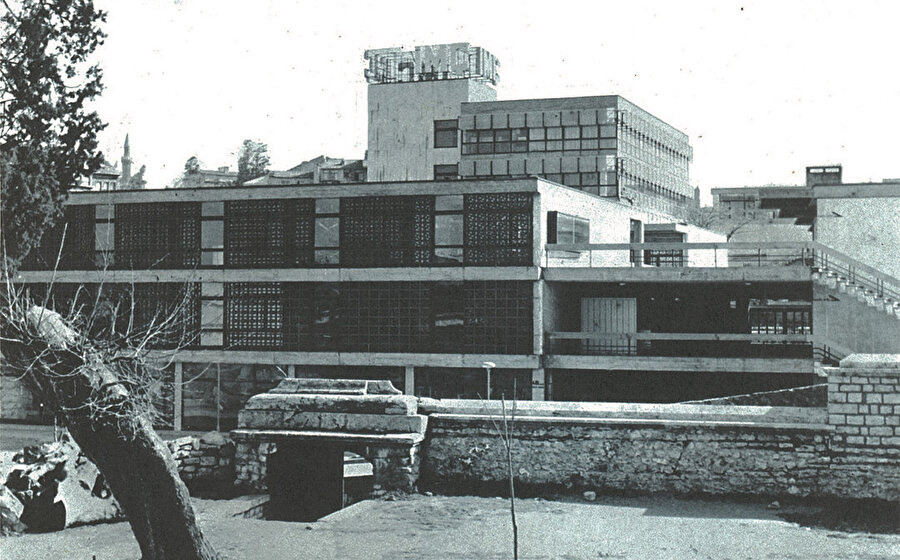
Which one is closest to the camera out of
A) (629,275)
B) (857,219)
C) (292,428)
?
(292,428)

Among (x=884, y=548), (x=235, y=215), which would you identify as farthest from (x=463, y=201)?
(x=884, y=548)

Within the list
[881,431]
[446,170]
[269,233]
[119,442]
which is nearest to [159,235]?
[269,233]

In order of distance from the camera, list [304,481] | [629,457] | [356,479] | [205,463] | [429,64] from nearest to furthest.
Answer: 1. [629,457]
2. [205,463]
3. [304,481]
4. [356,479]
5. [429,64]

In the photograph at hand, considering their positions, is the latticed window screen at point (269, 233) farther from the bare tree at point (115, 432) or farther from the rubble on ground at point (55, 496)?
the bare tree at point (115, 432)

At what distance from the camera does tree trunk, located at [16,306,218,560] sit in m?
13.1

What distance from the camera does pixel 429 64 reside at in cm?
5400

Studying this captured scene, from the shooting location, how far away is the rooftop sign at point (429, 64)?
175ft

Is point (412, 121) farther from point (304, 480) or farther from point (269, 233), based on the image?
point (304, 480)

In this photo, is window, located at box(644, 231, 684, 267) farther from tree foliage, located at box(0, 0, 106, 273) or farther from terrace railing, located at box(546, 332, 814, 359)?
tree foliage, located at box(0, 0, 106, 273)

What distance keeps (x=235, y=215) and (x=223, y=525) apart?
15626mm

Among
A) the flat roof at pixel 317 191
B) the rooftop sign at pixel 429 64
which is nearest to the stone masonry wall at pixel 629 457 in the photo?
the flat roof at pixel 317 191

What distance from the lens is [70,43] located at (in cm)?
Result: 2123

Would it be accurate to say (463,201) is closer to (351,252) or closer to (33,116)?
(351,252)

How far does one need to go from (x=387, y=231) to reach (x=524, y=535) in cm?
1519
